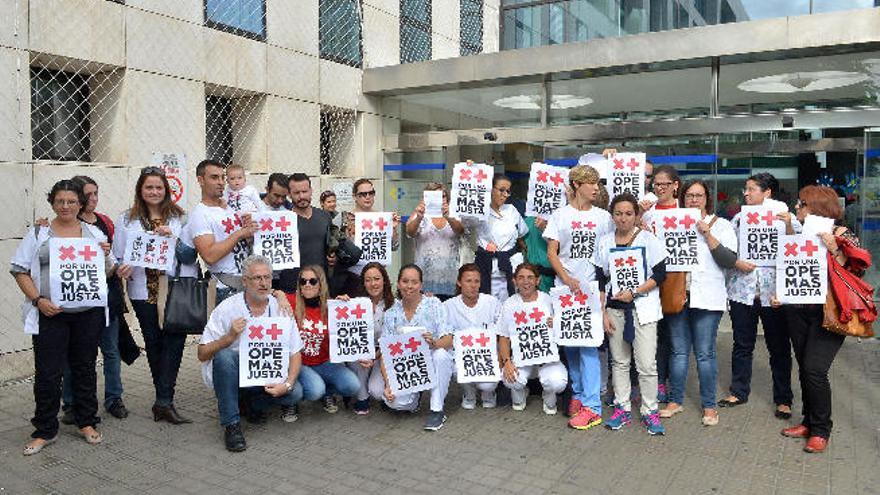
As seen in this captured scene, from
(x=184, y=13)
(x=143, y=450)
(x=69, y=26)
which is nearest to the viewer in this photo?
(x=143, y=450)

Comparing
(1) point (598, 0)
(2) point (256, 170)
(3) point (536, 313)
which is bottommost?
(3) point (536, 313)

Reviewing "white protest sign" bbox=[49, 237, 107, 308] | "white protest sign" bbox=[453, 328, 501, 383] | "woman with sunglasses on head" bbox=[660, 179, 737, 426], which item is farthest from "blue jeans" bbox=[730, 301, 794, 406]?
"white protest sign" bbox=[49, 237, 107, 308]

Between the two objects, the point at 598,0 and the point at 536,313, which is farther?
the point at 598,0

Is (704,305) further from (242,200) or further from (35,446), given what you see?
(35,446)

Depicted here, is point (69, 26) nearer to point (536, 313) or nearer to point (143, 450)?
point (143, 450)

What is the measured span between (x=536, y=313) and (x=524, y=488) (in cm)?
158

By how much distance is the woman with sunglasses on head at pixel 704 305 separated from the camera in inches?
202

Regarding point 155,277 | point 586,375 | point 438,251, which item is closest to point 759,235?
point 586,375

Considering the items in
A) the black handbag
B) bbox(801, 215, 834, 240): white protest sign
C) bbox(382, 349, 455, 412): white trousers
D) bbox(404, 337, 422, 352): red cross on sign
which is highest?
bbox(801, 215, 834, 240): white protest sign

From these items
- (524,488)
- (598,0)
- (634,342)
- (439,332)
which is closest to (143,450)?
(439,332)

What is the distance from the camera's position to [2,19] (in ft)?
21.3

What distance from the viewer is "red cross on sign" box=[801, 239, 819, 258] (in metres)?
4.68

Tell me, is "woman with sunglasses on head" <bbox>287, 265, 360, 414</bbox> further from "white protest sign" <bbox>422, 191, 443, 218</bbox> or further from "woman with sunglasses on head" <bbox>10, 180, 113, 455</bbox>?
"woman with sunglasses on head" <bbox>10, 180, 113, 455</bbox>

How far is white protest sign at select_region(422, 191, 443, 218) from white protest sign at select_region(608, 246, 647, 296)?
1.65 metres
